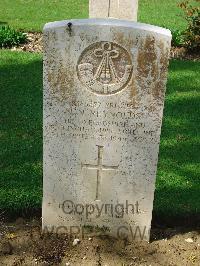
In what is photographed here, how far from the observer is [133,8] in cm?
856

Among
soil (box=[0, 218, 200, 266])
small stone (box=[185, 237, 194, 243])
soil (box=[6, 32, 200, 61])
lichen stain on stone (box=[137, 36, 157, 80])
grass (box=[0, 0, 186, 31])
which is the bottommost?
soil (box=[0, 218, 200, 266])

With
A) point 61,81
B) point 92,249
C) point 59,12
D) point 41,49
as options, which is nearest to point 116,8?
point 41,49

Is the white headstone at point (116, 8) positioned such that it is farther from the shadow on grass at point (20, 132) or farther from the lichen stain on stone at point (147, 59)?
the lichen stain on stone at point (147, 59)

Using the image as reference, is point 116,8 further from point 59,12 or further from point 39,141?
point 59,12

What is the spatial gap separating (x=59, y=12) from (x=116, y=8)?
4.18 meters

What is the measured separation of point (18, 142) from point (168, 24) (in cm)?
681

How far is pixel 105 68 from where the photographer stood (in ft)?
11.6

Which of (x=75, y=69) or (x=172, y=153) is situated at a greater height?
(x=75, y=69)

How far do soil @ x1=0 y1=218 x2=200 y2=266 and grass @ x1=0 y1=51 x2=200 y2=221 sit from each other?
332mm

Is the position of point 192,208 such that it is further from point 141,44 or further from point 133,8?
point 133,8

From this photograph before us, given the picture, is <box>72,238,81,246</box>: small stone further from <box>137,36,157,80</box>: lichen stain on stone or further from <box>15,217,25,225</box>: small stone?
<box>137,36,157,80</box>: lichen stain on stone

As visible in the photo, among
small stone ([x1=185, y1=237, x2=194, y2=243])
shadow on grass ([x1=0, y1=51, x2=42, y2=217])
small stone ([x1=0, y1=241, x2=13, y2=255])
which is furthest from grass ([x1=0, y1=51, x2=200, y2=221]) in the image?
small stone ([x1=0, y1=241, x2=13, y2=255])

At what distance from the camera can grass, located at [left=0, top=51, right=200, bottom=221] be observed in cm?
466

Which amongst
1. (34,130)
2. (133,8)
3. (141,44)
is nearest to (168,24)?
(133,8)
